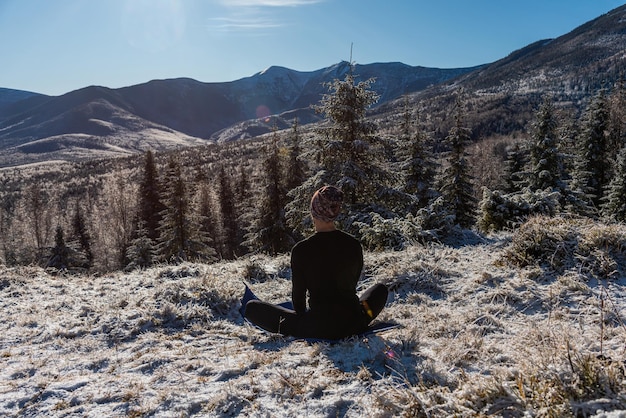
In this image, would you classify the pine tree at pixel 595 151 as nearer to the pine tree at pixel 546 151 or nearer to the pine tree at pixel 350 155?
the pine tree at pixel 546 151

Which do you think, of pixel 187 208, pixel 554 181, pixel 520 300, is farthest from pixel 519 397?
pixel 187 208

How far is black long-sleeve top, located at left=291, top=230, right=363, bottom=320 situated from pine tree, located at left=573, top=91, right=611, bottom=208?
2913 centimetres

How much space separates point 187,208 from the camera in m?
25.7

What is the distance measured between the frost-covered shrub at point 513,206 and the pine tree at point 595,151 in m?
22.1

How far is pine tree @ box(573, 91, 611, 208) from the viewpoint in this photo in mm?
26406

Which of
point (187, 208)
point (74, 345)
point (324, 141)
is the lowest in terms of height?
point (187, 208)

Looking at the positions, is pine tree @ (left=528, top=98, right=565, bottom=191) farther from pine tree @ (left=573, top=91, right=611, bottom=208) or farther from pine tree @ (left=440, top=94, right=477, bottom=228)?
pine tree @ (left=573, top=91, right=611, bottom=208)

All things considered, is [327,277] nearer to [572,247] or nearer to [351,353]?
[351,353]

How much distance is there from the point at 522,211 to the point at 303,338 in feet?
23.4

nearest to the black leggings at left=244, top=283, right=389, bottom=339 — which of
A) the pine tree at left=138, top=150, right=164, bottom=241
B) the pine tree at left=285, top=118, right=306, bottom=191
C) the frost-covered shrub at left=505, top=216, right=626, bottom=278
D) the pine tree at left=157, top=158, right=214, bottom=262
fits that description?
the frost-covered shrub at left=505, top=216, right=626, bottom=278

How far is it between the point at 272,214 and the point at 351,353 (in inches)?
837

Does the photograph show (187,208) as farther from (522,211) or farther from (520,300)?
(520,300)

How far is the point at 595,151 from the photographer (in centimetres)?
2673

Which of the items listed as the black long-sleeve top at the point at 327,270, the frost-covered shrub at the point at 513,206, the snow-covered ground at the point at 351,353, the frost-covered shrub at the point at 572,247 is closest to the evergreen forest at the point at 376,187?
the frost-covered shrub at the point at 513,206
